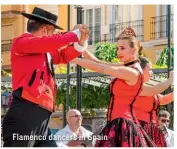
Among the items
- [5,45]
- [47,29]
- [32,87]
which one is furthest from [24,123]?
[5,45]

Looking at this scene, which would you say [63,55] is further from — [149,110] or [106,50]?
[106,50]

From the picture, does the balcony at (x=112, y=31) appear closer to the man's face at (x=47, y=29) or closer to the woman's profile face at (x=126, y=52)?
the woman's profile face at (x=126, y=52)

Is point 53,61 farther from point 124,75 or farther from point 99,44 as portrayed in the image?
point 99,44

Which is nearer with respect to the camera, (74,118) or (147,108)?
(147,108)

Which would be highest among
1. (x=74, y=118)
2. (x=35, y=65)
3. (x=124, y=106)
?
(x=35, y=65)

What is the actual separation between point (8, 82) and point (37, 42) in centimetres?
299

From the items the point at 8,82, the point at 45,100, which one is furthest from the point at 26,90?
the point at 8,82

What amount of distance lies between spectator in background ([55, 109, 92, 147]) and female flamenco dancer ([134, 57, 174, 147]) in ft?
1.24

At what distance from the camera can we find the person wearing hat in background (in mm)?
4129

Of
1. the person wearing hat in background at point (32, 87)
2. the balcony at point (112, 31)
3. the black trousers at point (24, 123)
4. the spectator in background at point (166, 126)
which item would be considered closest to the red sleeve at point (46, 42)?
the person wearing hat in background at point (32, 87)

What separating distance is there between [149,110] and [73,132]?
0.56 m

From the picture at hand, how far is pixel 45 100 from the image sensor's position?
4.20 metres

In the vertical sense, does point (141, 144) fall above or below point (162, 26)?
below

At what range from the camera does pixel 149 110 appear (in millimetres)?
5438
